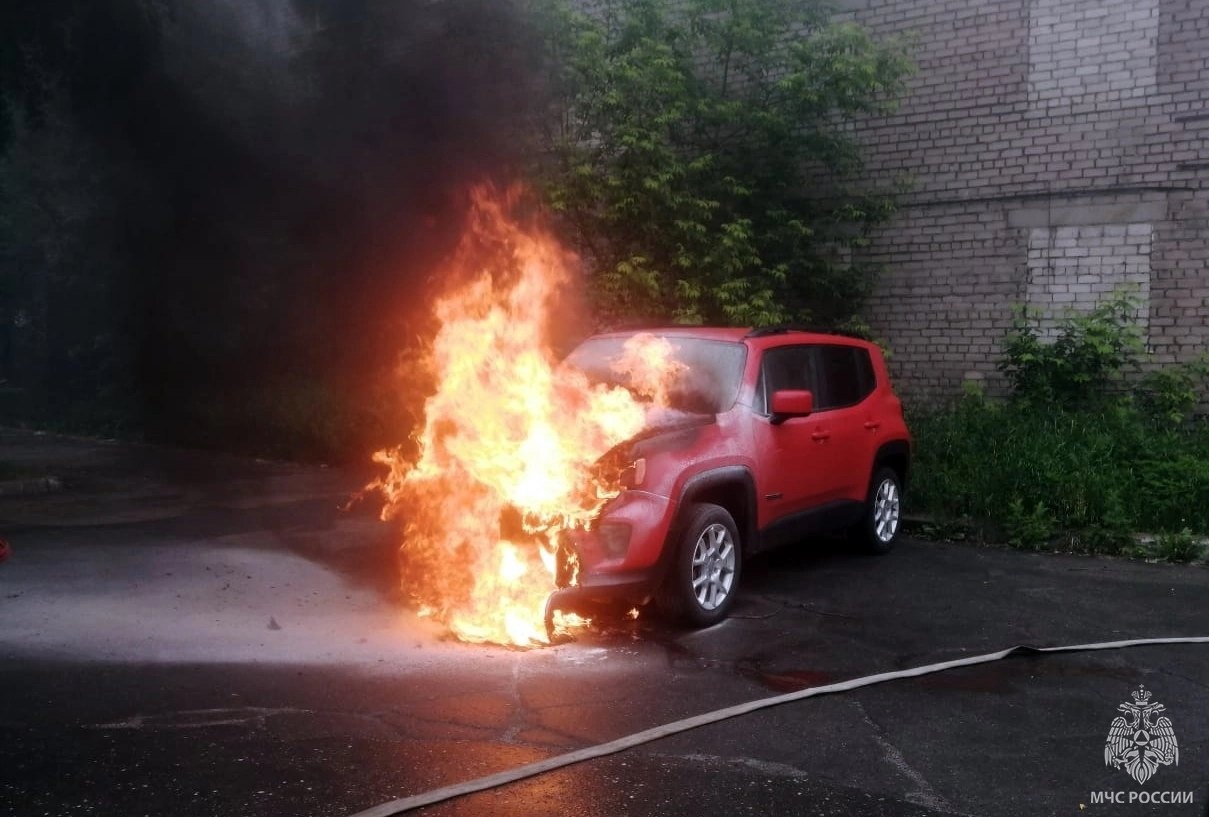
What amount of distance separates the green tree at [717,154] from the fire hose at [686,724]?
6.01 m

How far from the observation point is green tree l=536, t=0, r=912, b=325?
11125 millimetres

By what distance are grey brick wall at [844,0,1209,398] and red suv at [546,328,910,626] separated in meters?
3.92

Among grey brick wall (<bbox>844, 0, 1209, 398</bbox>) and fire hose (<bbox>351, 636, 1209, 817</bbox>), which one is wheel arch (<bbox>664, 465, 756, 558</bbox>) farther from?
grey brick wall (<bbox>844, 0, 1209, 398</bbox>)

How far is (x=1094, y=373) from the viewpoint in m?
10.6

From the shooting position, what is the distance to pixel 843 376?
7.84 m

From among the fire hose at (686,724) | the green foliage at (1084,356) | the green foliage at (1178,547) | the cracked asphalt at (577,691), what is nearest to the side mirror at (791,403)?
the cracked asphalt at (577,691)

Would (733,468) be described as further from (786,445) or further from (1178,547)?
(1178,547)

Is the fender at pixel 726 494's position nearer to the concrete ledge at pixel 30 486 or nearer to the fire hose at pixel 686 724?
the fire hose at pixel 686 724

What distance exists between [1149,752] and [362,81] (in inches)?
381

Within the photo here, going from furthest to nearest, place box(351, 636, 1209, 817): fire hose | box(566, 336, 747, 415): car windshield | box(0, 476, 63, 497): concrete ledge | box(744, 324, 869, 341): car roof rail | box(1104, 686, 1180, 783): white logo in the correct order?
box(0, 476, 63, 497): concrete ledge → box(744, 324, 869, 341): car roof rail → box(566, 336, 747, 415): car windshield → box(1104, 686, 1180, 783): white logo → box(351, 636, 1209, 817): fire hose

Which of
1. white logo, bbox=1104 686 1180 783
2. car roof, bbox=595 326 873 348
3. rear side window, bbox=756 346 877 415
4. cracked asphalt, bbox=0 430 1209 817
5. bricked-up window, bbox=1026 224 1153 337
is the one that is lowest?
white logo, bbox=1104 686 1180 783

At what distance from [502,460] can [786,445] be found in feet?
6.55

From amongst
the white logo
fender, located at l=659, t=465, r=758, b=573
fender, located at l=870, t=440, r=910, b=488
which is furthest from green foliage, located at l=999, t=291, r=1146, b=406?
the white logo

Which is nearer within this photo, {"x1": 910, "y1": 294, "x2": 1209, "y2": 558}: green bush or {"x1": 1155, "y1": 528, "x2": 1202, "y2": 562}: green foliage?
{"x1": 1155, "y1": 528, "x2": 1202, "y2": 562}: green foliage
